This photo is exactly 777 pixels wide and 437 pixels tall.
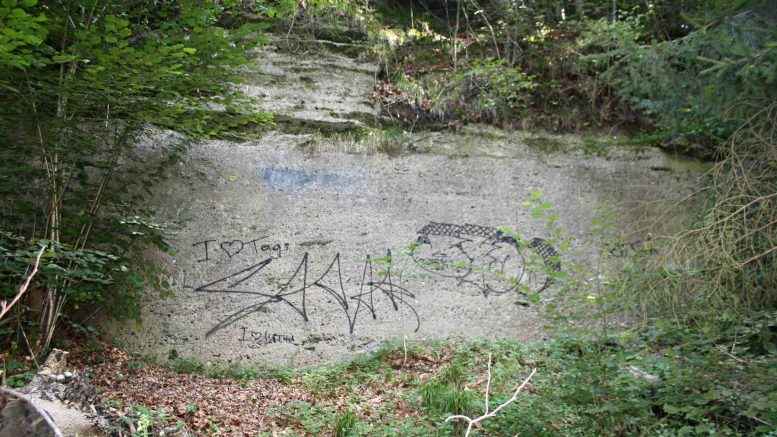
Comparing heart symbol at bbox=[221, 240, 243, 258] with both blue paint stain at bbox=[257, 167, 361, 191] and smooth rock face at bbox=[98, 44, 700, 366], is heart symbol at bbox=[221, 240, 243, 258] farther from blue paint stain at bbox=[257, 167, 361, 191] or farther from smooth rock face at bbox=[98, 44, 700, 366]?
blue paint stain at bbox=[257, 167, 361, 191]

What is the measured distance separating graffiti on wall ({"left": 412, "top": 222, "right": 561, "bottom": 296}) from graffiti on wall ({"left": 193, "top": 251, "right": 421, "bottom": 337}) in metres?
0.52

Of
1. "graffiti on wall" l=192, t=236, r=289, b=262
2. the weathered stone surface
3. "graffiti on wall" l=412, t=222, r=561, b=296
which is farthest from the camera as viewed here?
"graffiti on wall" l=412, t=222, r=561, b=296

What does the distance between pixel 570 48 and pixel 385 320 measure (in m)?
4.82

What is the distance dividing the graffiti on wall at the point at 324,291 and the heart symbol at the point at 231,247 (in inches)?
9.5

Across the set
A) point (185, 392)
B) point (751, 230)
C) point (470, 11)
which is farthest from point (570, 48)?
point (185, 392)

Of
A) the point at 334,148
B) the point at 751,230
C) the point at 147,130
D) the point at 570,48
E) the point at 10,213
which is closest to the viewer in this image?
the point at 751,230

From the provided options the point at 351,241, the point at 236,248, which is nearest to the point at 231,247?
the point at 236,248

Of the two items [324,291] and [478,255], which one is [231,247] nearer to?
[324,291]

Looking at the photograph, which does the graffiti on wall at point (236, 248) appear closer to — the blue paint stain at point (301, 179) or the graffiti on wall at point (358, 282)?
the graffiti on wall at point (358, 282)

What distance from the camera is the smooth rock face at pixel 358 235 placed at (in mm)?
6621

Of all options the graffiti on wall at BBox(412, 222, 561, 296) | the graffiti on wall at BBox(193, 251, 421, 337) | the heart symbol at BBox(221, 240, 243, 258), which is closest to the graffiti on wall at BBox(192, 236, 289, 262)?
the heart symbol at BBox(221, 240, 243, 258)

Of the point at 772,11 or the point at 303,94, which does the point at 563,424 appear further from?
the point at 303,94

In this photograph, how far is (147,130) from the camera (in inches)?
244

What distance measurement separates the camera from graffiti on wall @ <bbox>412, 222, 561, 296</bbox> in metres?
7.04
